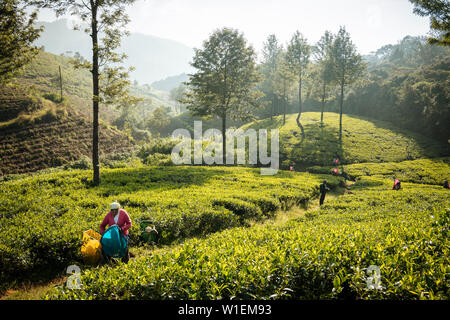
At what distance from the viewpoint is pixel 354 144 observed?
37.2 m

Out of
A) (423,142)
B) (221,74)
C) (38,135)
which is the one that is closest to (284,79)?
(221,74)

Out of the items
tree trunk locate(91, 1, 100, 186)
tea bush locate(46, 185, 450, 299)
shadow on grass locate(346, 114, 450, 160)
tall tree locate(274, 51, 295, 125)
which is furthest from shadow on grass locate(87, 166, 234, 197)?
shadow on grass locate(346, 114, 450, 160)

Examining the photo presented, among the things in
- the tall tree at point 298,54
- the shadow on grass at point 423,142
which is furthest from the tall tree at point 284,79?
the shadow on grass at point 423,142

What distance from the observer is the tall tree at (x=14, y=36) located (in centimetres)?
1528

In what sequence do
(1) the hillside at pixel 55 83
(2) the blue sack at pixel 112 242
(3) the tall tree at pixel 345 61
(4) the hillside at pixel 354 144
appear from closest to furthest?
(2) the blue sack at pixel 112 242, (4) the hillside at pixel 354 144, (3) the tall tree at pixel 345 61, (1) the hillside at pixel 55 83

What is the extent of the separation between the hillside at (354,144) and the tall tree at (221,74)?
535 cm

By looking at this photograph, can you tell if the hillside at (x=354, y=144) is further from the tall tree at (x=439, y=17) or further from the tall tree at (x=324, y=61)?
the tall tree at (x=439, y=17)

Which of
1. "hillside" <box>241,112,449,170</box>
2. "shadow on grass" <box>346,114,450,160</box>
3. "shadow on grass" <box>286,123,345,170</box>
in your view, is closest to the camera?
"shadow on grass" <box>286,123,345,170</box>

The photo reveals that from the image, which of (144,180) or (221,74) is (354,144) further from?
(144,180)

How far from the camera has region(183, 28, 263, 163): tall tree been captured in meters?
25.9

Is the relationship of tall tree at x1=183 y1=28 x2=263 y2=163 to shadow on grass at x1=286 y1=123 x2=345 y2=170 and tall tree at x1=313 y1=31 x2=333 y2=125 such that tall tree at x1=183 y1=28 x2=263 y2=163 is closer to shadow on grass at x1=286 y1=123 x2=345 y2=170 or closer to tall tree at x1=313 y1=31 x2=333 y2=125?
shadow on grass at x1=286 y1=123 x2=345 y2=170

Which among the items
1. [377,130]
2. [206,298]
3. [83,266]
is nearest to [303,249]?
[206,298]

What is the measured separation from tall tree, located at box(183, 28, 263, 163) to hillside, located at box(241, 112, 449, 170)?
5.35 meters
